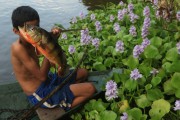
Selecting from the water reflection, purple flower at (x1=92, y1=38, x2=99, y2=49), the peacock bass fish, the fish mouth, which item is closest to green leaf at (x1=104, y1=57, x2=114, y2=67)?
purple flower at (x1=92, y1=38, x2=99, y2=49)

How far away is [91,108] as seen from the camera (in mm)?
3270

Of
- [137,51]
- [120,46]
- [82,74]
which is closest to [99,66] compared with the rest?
[120,46]

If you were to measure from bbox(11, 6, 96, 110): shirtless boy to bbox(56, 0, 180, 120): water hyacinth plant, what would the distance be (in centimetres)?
15

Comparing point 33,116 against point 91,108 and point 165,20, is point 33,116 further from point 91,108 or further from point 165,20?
point 165,20

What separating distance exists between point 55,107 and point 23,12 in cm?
92

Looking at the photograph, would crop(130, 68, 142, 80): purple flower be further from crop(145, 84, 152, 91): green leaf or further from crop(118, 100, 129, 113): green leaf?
crop(118, 100, 129, 113): green leaf

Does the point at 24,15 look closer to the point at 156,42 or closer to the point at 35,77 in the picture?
the point at 35,77

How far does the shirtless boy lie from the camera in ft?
9.68

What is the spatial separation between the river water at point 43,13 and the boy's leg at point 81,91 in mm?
2442

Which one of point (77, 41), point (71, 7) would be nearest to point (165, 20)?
point (77, 41)

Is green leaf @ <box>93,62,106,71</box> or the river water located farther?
the river water

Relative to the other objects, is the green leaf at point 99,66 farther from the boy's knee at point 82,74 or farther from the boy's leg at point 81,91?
the boy's leg at point 81,91

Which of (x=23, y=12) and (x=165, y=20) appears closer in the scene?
(x=23, y=12)

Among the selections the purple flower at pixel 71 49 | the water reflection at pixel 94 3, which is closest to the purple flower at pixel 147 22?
the purple flower at pixel 71 49
